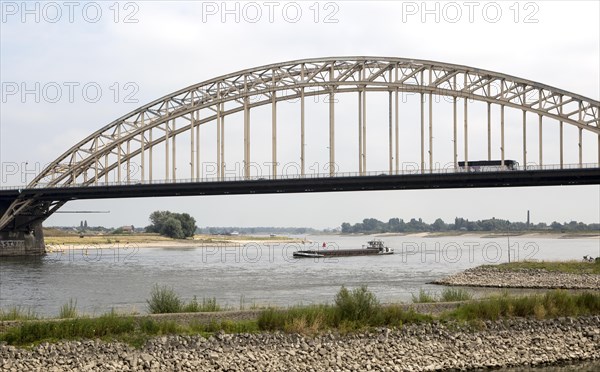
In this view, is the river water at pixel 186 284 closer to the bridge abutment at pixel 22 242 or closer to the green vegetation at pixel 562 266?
the green vegetation at pixel 562 266

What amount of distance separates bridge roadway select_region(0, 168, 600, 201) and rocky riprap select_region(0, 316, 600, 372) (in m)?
34.3

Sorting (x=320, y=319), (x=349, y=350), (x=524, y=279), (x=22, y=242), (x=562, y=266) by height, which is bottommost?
(x=524, y=279)

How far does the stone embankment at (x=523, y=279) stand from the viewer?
136 ft

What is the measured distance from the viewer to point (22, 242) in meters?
83.4

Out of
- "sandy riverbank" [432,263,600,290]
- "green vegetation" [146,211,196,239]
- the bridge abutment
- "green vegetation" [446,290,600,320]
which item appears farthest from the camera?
"green vegetation" [146,211,196,239]

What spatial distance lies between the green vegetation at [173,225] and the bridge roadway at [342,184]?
73.6m

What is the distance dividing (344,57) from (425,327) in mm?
49098

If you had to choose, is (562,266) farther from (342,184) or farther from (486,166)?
(342,184)

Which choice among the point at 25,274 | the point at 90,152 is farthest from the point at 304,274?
Result: the point at 90,152

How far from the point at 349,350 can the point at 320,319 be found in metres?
1.32

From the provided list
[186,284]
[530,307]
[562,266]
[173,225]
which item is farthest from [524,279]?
[173,225]

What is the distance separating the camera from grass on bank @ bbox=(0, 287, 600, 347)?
19.0 meters

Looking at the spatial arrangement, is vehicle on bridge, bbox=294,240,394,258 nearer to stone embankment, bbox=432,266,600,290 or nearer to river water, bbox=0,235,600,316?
river water, bbox=0,235,600,316

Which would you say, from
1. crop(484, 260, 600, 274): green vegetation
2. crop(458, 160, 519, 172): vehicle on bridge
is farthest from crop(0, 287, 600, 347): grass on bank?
crop(458, 160, 519, 172): vehicle on bridge
